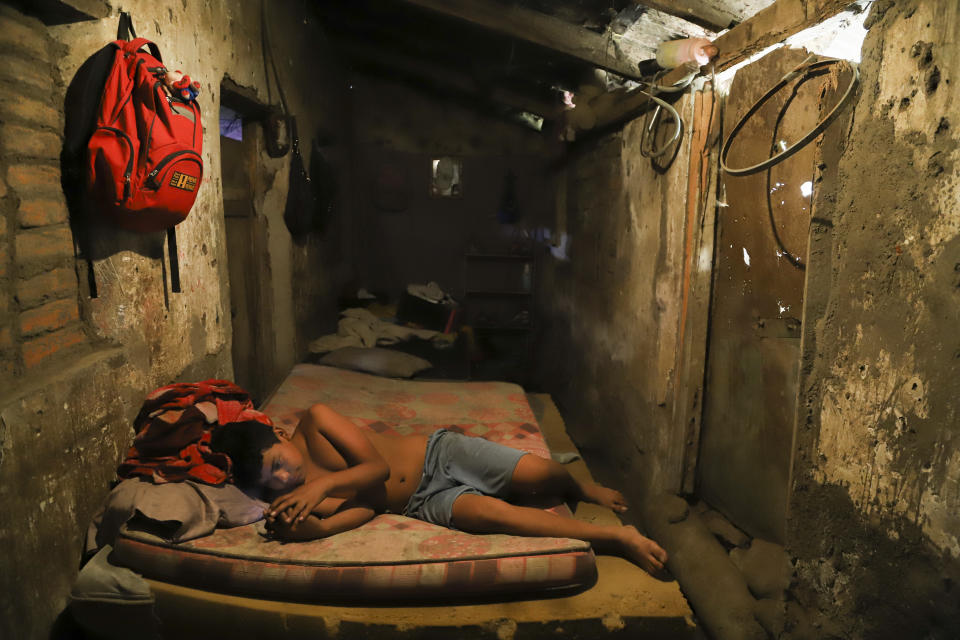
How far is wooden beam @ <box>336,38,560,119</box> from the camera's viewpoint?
5707 millimetres

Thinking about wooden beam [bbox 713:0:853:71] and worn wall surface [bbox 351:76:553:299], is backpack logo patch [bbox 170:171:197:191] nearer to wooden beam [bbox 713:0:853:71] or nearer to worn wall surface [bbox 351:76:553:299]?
wooden beam [bbox 713:0:853:71]

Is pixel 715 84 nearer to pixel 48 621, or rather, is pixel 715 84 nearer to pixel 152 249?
pixel 152 249

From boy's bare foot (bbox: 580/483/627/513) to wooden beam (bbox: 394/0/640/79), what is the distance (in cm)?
258

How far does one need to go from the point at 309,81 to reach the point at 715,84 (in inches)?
137

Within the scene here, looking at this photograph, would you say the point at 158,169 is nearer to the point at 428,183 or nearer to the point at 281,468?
the point at 281,468

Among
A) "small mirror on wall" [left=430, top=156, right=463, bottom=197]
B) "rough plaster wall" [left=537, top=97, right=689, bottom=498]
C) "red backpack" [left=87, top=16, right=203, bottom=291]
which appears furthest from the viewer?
"small mirror on wall" [left=430, top=156, right=463, bottom=197]

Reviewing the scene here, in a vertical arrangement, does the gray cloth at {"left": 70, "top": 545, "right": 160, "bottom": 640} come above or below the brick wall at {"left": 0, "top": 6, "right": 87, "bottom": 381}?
below

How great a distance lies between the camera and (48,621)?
1769 mm

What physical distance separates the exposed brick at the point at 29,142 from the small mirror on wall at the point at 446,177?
5.46 meters

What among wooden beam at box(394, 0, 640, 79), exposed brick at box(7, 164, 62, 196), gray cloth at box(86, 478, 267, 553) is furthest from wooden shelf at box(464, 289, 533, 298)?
exposed brick at box(7, 164, 62, 196)

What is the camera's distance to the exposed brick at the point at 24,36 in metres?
1.63

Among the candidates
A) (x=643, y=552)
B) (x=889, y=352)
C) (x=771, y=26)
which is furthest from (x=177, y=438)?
(x=771, y=26)

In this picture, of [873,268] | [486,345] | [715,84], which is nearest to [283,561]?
[873,268]

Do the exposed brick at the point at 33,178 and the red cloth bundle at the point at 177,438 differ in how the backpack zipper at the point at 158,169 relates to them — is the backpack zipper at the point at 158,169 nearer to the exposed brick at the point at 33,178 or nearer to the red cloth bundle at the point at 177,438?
the exposed brick at the point at 33,178
